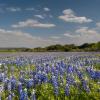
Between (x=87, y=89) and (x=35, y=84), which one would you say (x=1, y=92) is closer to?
(x=35, y=84)

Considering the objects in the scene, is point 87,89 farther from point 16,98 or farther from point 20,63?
point 20,63

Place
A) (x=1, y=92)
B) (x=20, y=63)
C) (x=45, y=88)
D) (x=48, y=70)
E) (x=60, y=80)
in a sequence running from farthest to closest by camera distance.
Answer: (x=20, y=63), (x=48, y=70), (x=60, y=80), (x=45, y=88), (x=1, y=92)

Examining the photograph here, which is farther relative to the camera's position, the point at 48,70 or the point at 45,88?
the point at 48,70

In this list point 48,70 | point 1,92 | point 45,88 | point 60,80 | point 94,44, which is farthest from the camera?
point 94,44

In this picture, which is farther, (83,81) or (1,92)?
(83,81)

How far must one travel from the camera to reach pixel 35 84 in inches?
392

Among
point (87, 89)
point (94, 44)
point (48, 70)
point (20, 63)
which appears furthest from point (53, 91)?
point (94, 44)

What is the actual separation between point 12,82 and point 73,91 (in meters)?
1.88

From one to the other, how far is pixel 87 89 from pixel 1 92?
2479 mm

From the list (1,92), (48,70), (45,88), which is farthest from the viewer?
(48,70)

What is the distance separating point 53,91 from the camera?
30.2 ft

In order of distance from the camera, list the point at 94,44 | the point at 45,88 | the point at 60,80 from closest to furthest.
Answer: the point at 45,88
the point at 60,80
the point at 94,44

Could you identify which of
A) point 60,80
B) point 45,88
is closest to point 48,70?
point 60,80

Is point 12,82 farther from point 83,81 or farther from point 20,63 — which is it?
point 20,63
